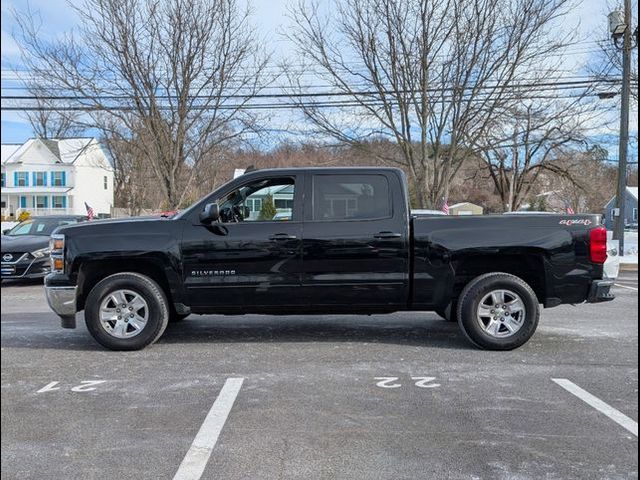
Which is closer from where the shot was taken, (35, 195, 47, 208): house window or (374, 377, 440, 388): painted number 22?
(374, 377, 440, 388): painted number 22

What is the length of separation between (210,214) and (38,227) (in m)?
10.0

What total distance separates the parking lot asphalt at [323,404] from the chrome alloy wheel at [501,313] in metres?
0.30

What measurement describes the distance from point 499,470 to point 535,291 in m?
3.38

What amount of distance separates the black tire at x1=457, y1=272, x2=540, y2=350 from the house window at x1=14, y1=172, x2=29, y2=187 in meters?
52.3

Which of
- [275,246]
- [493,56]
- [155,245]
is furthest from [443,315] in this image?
[493,56]

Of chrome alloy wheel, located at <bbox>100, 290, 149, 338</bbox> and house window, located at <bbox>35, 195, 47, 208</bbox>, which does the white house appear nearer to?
house window, located at <bbox>35, 195, 47, 208</bbox>

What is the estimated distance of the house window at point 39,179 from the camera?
50.3 meters

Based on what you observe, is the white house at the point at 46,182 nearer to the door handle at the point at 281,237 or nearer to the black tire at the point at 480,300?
the door handle at the point at 281,237

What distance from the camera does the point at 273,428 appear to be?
385 centimetres

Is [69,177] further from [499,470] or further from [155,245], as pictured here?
[499,470]

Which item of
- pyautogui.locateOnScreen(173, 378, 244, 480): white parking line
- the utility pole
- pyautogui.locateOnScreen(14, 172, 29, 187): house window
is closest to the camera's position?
pyautogui.locateOnScreen(173, 378, 244, 480): white parking line

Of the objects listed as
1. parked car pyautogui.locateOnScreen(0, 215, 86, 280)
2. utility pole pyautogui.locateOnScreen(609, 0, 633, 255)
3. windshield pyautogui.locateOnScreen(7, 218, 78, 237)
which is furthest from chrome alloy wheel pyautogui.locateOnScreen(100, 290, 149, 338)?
utility pole pyautogui.locateOnScreen(609, 0, 633, 255)

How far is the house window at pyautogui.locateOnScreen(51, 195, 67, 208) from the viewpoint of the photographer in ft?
170

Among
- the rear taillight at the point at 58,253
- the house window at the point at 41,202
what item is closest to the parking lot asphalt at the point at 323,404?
the rear taillight at the point at 58,253
